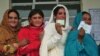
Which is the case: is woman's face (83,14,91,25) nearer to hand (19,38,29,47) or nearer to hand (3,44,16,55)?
hand (19,38,29,47)

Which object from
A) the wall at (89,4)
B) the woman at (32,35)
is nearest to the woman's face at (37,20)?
the woman at (32,35)

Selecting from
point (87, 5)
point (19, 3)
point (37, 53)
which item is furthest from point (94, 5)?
point (37, 53)

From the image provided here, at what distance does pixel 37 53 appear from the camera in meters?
4.23

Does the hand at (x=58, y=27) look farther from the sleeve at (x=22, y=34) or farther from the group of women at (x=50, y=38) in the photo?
the sleeve at (x=22, y=34)

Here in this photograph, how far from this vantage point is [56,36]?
4.15 metres

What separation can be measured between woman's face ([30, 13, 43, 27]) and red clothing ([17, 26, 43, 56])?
0.14ft

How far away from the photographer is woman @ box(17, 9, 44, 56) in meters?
4.18

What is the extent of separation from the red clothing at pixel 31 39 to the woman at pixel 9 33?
0.10 m

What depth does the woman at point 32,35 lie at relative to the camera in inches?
165

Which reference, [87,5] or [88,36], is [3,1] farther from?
[88,36]

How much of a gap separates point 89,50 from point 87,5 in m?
1.17

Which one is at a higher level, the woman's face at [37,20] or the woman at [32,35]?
the woman's face at [37,20]

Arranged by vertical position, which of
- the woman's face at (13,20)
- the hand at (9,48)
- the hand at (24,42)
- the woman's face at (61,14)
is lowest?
the hand at (9,48)

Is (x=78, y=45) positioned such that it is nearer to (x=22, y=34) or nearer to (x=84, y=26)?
(x=84, y=26)
